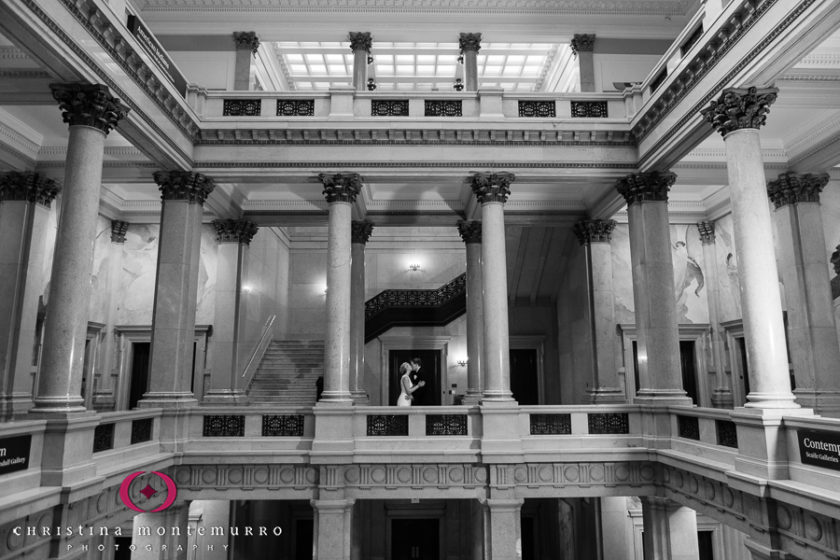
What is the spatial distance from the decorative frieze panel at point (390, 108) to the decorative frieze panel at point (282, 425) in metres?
6.33

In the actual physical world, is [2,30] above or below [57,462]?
above

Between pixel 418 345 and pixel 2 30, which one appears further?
pixel 418 345

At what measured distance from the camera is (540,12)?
13195 millimetres

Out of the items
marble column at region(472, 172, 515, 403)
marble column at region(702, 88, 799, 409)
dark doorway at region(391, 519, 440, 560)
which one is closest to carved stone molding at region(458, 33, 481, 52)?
marble column at region(472, 172, 515, 403)

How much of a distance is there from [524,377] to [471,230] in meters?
6.20

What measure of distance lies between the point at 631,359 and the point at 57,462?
44.4 feet

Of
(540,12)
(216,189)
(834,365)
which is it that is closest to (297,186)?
(216,189)

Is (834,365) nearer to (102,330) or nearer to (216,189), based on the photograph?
(216,189)

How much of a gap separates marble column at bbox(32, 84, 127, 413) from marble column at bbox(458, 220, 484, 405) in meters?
8.93

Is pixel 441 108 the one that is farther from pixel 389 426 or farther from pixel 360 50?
pixel 389 426

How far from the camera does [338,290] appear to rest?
11039 mm

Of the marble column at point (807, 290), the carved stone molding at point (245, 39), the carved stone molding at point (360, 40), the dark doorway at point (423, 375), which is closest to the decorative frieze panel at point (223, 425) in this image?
the dark doorway at point (423, 375)

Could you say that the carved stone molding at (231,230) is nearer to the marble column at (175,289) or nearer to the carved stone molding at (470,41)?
the marble column at (175,289)

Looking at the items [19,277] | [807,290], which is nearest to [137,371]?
[19,277]
